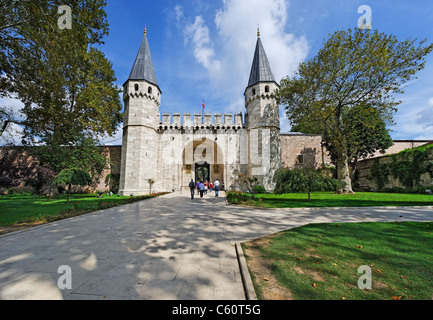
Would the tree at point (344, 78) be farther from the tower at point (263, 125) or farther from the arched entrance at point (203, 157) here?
the arched entrance at point (203, 157)

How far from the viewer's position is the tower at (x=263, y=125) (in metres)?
21.9

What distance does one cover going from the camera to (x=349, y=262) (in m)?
2.86

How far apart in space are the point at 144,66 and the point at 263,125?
A: 17637mm

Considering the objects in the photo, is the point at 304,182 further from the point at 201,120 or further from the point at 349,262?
the point at 201,120

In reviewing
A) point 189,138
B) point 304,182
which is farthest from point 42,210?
point 189,138

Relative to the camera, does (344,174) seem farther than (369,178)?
No

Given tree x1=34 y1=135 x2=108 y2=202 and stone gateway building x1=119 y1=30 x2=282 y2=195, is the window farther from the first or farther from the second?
tree x1=34 y1=135 x2=108 y2=202

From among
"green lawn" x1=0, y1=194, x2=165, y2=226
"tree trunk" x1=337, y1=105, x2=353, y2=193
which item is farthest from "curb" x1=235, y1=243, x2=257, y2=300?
Result: "tree trunk" x1=337, y1=105, x2=353, y2=193

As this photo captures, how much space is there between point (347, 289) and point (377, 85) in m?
18.0

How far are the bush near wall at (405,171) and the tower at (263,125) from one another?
470 inches

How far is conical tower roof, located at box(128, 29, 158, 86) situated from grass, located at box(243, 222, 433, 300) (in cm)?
2489

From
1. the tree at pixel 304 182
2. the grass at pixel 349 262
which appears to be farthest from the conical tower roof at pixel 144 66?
the grass at pixel 349 262
